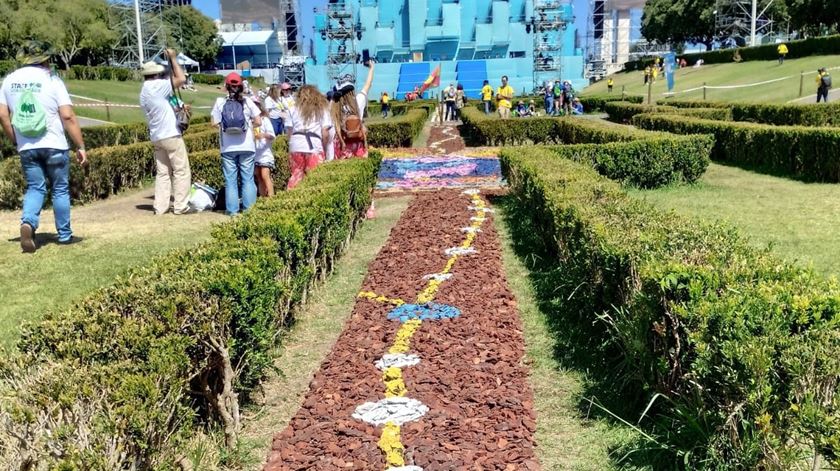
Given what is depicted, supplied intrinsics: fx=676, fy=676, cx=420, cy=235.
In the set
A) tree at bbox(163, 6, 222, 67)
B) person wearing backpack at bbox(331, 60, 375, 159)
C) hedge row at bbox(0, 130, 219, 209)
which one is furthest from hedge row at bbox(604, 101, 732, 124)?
tree at bbox(163, 6, 222, 67)

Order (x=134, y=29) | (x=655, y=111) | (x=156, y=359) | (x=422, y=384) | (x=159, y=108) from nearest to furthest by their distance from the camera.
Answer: (x=156, y=359) < (x=422, y=384) < (x=159, y=108) < (x=655, y=111) < (x=134, y=29)

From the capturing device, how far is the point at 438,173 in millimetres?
14078

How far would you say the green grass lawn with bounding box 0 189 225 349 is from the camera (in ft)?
17.3

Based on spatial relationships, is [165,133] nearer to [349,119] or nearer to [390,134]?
[349,119]

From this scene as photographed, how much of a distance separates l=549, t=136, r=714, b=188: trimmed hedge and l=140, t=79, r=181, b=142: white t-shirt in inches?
235

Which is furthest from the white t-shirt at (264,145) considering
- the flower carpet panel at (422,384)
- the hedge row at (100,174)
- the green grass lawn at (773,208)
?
the green grass lawn at (773,208)

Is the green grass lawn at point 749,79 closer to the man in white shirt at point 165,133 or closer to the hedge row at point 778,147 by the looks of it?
the hedge row at point 778,147

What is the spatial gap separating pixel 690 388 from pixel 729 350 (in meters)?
0.47

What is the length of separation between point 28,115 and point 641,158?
8.89m

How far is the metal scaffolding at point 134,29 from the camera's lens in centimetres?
5378

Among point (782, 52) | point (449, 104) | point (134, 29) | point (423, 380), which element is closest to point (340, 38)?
point (134, 29)

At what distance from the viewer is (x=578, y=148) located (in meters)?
11.3

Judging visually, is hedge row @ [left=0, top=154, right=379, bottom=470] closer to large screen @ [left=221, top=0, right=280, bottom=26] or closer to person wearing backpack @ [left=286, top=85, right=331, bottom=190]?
person wearing backpack @ [left=286, top=85, right=331, bottom=190]

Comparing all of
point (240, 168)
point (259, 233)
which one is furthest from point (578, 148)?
point (259, 233)
